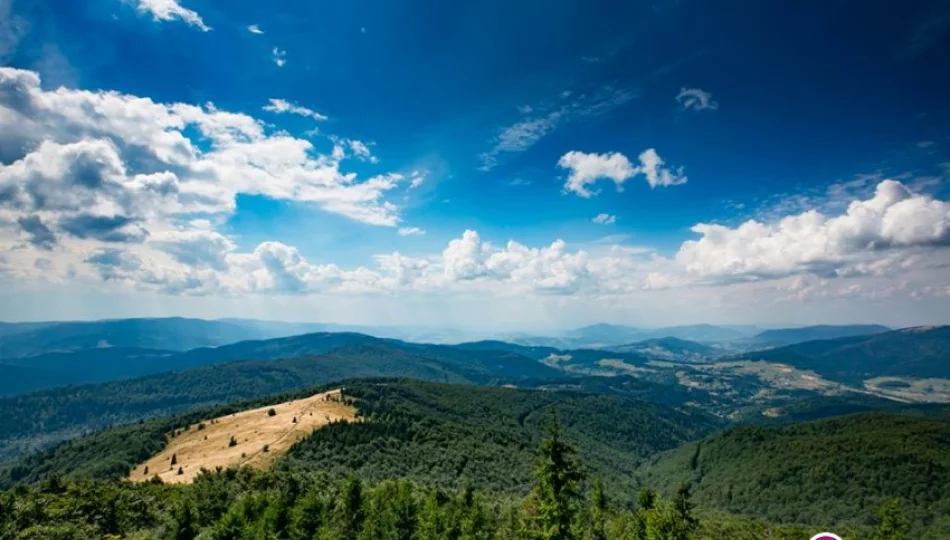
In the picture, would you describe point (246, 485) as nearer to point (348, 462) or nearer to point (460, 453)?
point (348, 462)

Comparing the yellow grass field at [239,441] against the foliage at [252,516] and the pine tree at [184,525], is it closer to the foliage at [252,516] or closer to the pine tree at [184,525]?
the foliage at [252,516]

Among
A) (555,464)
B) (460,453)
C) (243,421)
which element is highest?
(555,464)

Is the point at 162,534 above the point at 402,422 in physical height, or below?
above

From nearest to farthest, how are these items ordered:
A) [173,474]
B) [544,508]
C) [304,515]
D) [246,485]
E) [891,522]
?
1. [544,508]
2. [891,522]
3. [304,515]
4. [246,485]
5. [173,474]

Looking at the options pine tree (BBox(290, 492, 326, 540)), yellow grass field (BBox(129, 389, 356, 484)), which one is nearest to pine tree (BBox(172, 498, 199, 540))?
pine tree (BBox(290, 492, 326, 540))

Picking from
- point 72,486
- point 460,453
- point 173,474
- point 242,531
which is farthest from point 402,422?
point 242,531

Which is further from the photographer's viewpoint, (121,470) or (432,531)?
(121,470)

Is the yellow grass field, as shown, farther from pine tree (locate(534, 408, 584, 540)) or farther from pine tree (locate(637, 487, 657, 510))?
pine tree (locate(534, 408, 584, 540))

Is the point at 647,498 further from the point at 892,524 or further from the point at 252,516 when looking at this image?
the point at 252,516
